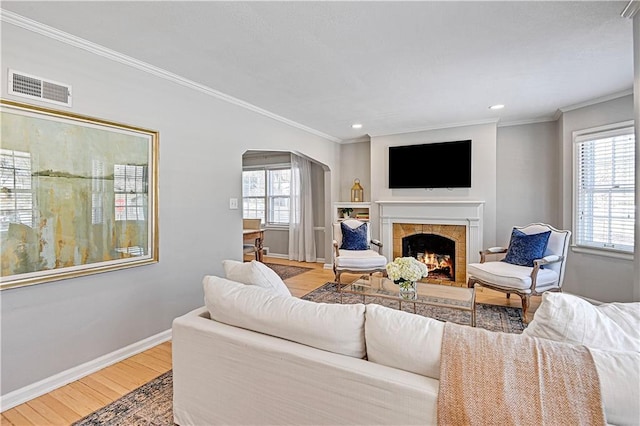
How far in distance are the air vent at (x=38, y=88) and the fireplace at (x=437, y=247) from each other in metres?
4.46

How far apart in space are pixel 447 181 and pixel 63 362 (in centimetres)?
493

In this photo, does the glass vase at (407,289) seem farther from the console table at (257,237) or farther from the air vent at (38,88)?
the air vent at (38,88)

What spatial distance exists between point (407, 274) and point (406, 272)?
21 millimetres

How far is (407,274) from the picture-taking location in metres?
2.90

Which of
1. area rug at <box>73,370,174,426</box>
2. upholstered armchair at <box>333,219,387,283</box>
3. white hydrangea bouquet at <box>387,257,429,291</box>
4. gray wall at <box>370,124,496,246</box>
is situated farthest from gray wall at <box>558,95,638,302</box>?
area rug at <box>73,370,174,426</box>

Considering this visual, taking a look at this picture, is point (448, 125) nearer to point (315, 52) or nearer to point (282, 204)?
point (315, 52)

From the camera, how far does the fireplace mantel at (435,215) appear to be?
4.67 meters

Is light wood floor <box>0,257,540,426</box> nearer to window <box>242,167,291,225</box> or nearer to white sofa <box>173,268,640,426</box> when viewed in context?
white sofa <box>173,268,640,426</box>

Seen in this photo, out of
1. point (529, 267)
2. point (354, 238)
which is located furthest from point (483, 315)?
point (354, 238)

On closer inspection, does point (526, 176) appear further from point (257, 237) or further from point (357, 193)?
point (257, 237)

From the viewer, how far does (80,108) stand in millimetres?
2289

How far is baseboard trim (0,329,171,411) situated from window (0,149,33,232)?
1049 mm

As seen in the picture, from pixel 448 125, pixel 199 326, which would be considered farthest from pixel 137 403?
pixel 448 125

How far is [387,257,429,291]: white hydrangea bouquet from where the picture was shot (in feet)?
9.52
